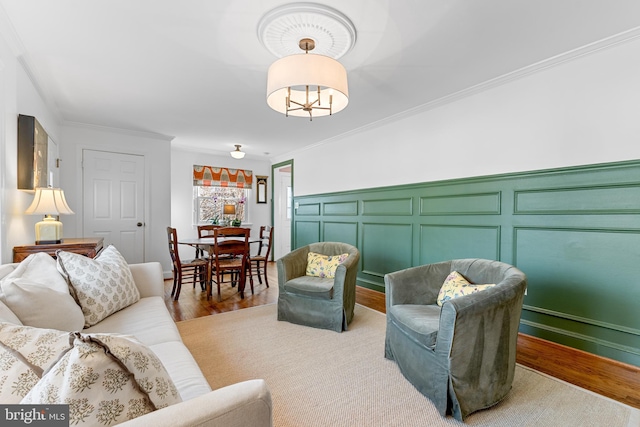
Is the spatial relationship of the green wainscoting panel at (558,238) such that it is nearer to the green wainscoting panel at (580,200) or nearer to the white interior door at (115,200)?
the green wainscoting panel at (580,200)

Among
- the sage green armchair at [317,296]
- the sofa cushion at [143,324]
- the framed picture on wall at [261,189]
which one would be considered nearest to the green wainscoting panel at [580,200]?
A: the sage green armchair at [317,296]

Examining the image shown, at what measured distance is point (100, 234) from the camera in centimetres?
442

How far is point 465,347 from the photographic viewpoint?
154cm

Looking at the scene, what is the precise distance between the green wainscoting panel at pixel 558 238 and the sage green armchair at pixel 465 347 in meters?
0.92

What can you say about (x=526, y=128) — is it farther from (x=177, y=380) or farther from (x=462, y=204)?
(x=177, y=380)

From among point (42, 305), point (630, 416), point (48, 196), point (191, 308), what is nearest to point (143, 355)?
point (42, 305)

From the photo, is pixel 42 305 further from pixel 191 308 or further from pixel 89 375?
pixel 191 308

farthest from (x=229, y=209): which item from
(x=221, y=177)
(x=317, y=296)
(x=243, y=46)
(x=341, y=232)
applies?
(x=243, y=46)

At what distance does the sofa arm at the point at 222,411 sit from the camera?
2.12 feet

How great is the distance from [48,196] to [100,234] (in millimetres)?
2199

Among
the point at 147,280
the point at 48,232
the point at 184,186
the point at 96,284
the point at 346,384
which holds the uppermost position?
the point at 184,186

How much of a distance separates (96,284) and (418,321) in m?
1.98

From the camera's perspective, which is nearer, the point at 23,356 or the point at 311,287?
the point at 23,356

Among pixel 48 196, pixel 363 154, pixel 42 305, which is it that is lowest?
pixel 42 305
